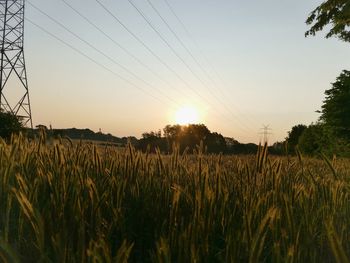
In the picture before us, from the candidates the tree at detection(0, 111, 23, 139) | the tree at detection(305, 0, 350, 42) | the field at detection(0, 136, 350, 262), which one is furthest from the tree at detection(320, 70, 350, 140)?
the field at detection(0, 136, 350, 262)

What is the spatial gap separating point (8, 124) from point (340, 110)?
70.7ft

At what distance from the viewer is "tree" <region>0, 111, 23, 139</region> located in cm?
1947

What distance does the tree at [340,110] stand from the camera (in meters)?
30.0

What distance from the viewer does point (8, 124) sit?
19.8 metres

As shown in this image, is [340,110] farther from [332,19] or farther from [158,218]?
[158,218]

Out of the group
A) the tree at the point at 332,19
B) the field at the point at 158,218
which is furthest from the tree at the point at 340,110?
the field at the point at 158,218

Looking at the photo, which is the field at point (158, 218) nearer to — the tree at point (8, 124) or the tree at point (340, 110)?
the tree at point (8, 124)

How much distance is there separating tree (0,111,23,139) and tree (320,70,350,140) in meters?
20.8

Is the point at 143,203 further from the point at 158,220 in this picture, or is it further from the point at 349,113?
the point at 349,113

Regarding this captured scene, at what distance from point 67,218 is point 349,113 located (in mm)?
30750

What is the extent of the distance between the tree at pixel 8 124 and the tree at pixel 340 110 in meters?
20.8

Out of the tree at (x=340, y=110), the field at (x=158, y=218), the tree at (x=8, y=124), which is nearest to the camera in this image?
the field at (x=158, y=218)

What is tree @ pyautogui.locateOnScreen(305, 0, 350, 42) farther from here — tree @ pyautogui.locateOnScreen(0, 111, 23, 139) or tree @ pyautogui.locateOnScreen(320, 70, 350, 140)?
tree @ pyautogui.locateOnScreen(0, 111, 23, 139)

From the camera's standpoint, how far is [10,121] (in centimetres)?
2009
